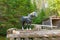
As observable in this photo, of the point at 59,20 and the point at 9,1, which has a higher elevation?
the point at 9,1

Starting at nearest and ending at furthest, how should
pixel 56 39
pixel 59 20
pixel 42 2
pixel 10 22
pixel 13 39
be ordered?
pixel 56 39 → pixel 13 39 → pixel 59 20 → pixel 10 22 → pixel 42 2

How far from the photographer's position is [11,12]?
2312 centimetres

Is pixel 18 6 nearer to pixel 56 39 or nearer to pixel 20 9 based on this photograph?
pixel 20 9

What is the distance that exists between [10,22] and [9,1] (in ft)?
7.75

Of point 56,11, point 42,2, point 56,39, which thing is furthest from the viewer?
point 42,2

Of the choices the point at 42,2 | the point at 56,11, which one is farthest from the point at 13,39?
the point at 42,2

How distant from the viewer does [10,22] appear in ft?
75.0

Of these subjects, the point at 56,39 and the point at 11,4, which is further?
the point at 11,4

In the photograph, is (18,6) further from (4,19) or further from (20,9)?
(4,19)

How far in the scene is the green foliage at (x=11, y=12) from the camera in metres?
22.8

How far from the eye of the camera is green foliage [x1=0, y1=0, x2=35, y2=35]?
22750 millimetres

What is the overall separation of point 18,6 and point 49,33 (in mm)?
20856

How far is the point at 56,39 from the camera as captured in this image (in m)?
3.44

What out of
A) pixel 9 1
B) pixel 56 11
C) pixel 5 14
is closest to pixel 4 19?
pixel 5 14
